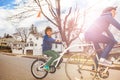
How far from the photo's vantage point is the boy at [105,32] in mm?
3709

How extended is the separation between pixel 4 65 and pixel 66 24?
1.05m

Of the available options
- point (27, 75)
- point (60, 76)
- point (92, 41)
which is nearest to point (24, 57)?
point (27, 75)

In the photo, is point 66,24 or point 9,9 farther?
point 9,9

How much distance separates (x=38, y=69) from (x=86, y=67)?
2.05 ft

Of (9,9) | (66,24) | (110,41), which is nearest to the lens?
(110,41)

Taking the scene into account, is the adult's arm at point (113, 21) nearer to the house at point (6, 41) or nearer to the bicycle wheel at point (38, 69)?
the bicycle wheel at point (38, 69)

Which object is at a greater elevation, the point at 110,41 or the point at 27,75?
the point at 110,41

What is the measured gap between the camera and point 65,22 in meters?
4.00

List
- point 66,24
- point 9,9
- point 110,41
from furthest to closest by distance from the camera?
point 9,9 → point 66,24 → point 110,41

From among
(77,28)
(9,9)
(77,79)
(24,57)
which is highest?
(9,9)

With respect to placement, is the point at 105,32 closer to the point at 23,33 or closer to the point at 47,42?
the point at 47,42

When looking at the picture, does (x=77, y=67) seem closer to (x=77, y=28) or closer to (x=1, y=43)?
(x=77, y=28)

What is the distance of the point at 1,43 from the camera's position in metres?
4.56

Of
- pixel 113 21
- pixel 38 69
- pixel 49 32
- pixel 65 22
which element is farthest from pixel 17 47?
pixel 113 21
